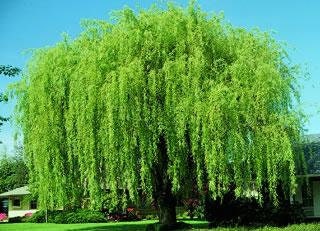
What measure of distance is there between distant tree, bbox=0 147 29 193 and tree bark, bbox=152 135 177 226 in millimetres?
46191

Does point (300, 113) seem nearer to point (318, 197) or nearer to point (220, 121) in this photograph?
point (220, 121)

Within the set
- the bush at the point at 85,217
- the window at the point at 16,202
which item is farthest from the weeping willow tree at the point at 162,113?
the window at the point at 16,202

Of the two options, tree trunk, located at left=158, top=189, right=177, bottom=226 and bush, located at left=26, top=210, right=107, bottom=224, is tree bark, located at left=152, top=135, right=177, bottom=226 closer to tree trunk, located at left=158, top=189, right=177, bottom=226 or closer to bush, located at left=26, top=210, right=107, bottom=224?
tree trunk, located at left=158, top=189, right=177, bottom=226

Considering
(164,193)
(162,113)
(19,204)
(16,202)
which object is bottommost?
(164,193)

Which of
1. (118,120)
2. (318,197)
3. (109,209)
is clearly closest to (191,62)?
(118,120)

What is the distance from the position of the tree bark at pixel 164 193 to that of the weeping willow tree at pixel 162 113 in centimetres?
9

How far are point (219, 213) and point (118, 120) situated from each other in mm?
7880

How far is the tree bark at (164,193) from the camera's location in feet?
65.6

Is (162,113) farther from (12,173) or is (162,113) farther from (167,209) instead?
(12,173)

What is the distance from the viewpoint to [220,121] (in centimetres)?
1748

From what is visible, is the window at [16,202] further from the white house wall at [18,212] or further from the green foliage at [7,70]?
the green foliage at [7,70]

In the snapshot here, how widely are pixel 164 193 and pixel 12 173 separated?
55.0 meters

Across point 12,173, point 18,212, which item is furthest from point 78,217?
point 12,173

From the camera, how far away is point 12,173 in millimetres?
72312
